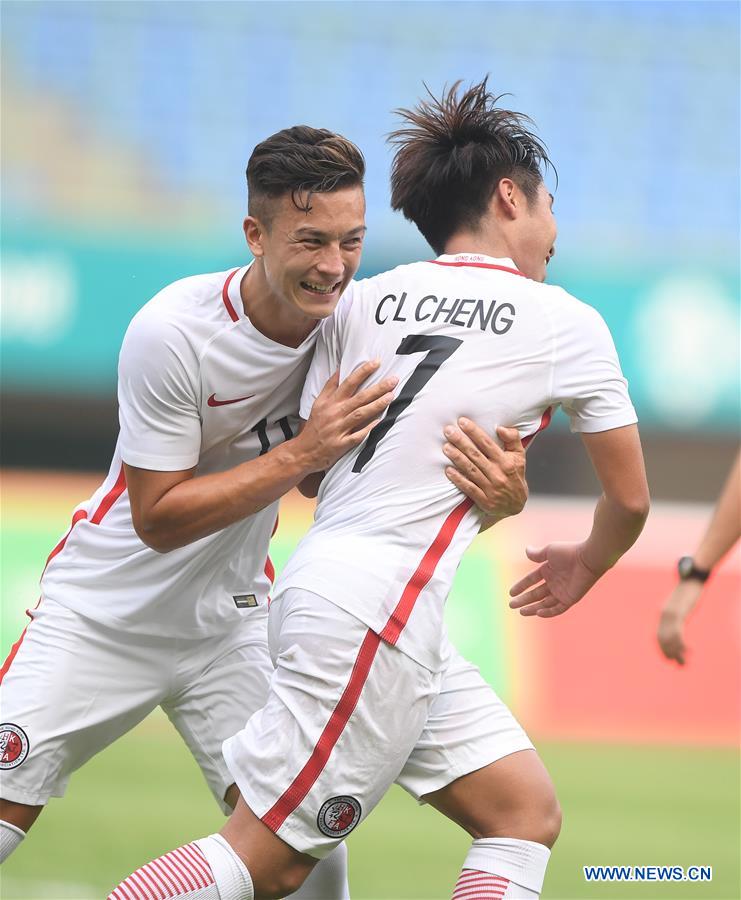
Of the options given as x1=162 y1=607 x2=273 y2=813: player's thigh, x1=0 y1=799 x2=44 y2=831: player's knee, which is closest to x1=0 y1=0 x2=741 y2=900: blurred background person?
x1=162 y1=607 x2=273 y2=813: player's thigh

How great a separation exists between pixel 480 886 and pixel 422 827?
11.6ft

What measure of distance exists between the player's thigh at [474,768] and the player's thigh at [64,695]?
0.89 m

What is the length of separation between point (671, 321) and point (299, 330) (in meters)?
11.5

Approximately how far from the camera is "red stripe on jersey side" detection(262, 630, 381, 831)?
2795mm

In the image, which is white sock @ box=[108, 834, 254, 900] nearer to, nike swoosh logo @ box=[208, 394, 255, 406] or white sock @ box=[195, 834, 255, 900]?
white sock @ box=[195, 834, 255, 900]

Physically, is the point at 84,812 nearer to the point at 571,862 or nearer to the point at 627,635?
the point at 571,862

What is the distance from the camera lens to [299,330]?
3.31 m

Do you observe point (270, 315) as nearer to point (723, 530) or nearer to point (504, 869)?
point (723, 530)

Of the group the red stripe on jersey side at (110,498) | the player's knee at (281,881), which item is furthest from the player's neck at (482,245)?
the player's knee at (281,881)

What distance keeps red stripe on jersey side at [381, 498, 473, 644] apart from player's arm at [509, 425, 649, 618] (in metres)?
0.35

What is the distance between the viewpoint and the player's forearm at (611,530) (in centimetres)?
307

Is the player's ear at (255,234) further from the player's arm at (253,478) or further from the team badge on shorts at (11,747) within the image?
the team badge on shorts at (11,747)

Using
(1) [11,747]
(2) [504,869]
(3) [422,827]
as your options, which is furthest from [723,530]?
(3) [422,827]

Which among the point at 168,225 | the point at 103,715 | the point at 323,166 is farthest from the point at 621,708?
the point at 168,225
